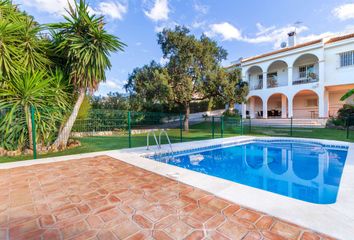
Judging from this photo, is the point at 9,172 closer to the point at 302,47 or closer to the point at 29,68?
the point at 29,68

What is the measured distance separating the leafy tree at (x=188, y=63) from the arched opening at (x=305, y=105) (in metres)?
11.6

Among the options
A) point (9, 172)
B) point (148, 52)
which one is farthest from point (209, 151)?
point (148, 52)

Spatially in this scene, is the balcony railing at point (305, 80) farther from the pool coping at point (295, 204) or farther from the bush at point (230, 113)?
the pool coping at point (295, 204)

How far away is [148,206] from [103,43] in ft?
22.3

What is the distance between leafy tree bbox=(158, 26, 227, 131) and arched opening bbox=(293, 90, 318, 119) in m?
11.6

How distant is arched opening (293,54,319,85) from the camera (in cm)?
1725

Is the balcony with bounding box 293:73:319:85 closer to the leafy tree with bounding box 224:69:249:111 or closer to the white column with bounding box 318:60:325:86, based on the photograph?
the white column with bounding box 318:60:325:86

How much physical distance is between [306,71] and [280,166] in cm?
1715

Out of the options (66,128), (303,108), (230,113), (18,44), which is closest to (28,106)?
(66,128)

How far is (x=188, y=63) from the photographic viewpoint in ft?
45.8

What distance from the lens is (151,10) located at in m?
12.9

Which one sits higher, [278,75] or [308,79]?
[278,75]

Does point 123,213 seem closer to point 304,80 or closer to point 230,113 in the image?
point 230,113

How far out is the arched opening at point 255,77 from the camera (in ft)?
69.7
